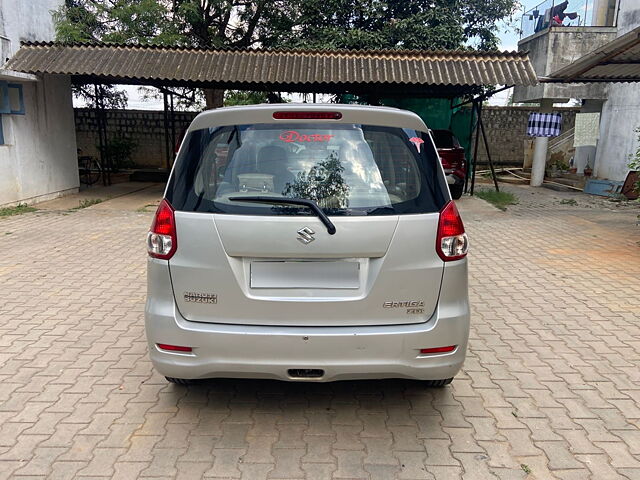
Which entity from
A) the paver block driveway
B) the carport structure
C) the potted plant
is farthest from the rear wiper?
the potted plant

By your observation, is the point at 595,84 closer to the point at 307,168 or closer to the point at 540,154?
the point at 540,154

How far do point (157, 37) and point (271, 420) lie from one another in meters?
13.7

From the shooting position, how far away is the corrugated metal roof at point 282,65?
35.9 ft

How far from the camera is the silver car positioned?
2.60 meters

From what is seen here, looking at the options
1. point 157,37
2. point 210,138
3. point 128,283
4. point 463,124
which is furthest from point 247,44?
point 210,138

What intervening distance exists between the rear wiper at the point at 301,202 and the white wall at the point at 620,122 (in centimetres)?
1434

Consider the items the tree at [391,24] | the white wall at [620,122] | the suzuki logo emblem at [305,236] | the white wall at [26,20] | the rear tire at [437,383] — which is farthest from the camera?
the tree at [391,24]

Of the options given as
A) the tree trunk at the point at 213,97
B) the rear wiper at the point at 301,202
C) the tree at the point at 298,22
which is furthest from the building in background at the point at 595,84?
the rear wiper at the point at 301,202

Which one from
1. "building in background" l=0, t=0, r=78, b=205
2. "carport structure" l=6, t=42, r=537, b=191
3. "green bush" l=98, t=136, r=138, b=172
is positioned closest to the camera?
"building in background" l=0, t=0, r=78, b=205

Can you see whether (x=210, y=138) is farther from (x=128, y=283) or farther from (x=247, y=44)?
(x=247, y=44)

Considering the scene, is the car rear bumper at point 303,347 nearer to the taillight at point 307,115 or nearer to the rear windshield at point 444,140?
the taillight at point 307,115

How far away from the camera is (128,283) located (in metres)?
5.62

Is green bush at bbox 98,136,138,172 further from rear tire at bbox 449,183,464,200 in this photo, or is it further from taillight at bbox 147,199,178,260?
taillight at bbox 147,199,178,260

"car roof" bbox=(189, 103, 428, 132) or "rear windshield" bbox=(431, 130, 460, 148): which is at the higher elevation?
"car roof" bbox=(189, 103, 428, 132)
